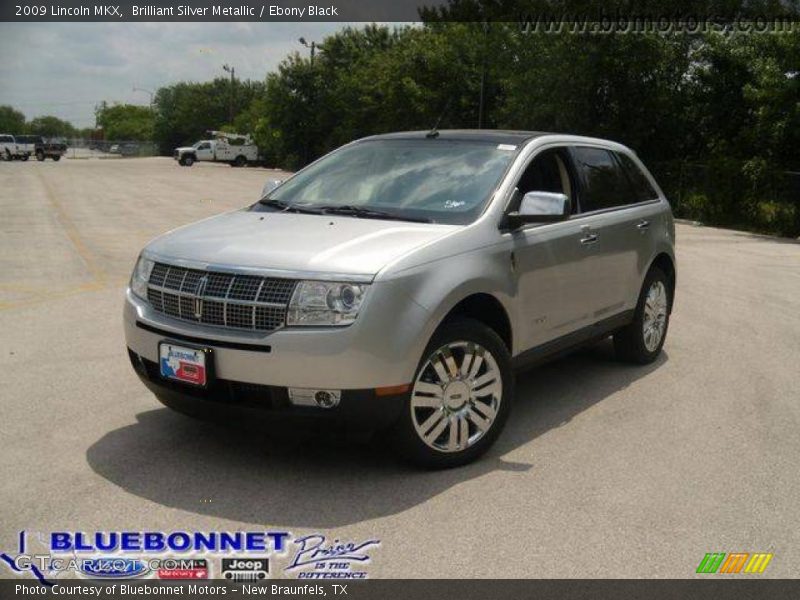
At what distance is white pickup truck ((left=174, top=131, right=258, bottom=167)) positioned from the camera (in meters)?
61.7

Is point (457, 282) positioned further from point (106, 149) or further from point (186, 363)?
point (106, 149)

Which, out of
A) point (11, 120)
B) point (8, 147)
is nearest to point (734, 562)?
point (8, 147)

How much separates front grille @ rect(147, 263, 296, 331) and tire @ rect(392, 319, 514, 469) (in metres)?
0.79

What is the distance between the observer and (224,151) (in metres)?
64.2

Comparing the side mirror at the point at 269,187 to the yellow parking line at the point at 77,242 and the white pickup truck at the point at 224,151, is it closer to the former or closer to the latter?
the yellow parking line at the point at 77,242

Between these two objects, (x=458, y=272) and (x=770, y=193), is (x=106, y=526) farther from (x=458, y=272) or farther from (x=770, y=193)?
(x=770, y=193)

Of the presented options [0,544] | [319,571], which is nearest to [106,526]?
[0,544]

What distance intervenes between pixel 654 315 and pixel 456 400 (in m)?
3.07

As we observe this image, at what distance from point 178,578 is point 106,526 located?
558 mm

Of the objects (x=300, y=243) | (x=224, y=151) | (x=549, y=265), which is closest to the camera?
(x=300, y=243)

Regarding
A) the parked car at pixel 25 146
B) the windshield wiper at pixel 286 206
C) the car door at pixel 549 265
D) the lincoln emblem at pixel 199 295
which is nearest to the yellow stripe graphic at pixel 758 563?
the car door at pixel 549 265

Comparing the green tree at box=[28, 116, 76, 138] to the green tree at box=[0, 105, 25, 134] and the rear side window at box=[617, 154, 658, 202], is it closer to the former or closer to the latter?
the green tree at box=[0, 105, 25, 134]

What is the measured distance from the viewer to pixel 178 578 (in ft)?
11.5

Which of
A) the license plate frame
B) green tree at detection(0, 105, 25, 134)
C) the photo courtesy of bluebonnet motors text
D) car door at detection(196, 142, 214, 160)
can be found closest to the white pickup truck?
car door at detection(196, 142, 214, 160)
